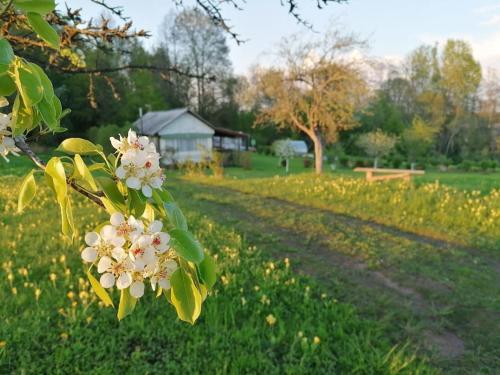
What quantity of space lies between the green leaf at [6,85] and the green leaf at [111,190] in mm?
329

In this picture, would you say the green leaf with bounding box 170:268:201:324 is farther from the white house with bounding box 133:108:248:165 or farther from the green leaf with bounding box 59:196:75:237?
the white house with bounding box 133:108:248:165

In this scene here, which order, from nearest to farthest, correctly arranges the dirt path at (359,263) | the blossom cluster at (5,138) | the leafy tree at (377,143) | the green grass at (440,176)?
the blossom cluster at (5,138)
the dirt path at (359,263)
the green grass at (440,176)
the leafy tree at (377,143)

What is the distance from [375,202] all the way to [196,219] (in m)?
5.00

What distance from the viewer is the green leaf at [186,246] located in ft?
2.90

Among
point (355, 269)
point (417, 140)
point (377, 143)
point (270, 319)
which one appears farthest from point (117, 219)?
point (417, 140)

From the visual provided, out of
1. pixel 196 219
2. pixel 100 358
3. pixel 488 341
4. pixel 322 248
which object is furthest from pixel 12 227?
pixel 488 341

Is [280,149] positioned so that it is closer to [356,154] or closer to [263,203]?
[356,154]

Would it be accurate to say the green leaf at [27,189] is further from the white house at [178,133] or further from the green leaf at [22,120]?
the white house at [178,133]

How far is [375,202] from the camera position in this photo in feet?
35.1

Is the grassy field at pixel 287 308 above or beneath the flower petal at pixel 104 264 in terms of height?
beneath

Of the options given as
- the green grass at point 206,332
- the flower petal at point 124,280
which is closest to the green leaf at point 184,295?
the flower petal at point 124,280

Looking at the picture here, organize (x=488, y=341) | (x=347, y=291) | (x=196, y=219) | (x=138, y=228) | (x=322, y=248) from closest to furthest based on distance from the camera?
(x=138, y=228) < (x=488, y=341) < (x=347, y=291) < (x=322, y=248) < (x=196, y=219)

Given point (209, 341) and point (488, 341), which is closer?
point (209, 341)

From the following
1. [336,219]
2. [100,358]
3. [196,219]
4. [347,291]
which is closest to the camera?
[100,358]
